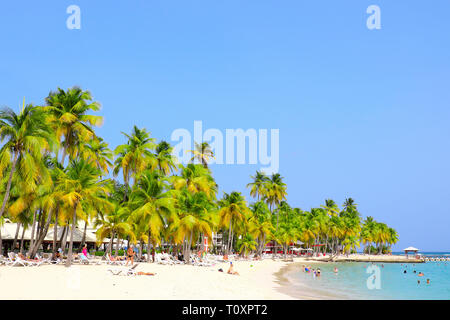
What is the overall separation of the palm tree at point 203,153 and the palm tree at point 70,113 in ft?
85.3

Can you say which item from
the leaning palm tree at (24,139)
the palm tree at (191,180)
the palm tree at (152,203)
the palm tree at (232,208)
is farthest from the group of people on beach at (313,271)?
the leaning palm tree at (24,139)

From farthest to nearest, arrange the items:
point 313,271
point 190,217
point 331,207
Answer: point 331,207 < point 313,271 < point 190,217

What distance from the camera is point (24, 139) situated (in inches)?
851

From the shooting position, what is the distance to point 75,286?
15.2m

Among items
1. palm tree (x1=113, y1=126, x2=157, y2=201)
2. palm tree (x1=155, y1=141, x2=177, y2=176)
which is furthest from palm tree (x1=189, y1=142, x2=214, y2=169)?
palm tree (x1=113, y1=126, x2=157, y2=201)

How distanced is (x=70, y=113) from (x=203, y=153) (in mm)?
29836

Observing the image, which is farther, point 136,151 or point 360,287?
point 136,151

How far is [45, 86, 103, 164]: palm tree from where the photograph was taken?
102 feet

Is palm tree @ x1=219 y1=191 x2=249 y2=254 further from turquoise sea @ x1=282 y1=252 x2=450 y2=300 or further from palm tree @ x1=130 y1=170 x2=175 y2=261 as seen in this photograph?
palm tree @ x1=130 y1=170 x2=175 y2=261

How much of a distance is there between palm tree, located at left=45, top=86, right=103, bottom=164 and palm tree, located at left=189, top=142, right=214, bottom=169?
2601 cm

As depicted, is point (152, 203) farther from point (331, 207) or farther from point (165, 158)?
point (331, 207)

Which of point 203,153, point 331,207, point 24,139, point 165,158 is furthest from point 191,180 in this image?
point 331,207

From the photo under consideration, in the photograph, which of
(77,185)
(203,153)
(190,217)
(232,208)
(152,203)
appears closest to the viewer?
(77,185)
